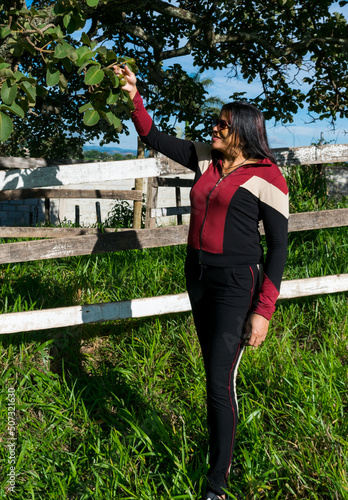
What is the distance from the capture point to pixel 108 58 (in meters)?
2.24

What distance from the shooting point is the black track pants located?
2.10 meters

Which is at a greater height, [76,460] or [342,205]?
[342,205]

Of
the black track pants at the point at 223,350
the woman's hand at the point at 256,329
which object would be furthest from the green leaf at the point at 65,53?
the woman's hand at the point at 256,329

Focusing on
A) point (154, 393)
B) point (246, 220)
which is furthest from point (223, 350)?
point (154, 393)

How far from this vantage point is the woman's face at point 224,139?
2.20m

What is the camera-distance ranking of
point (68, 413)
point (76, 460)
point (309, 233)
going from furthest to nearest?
1. point (309, 233)
2. point (68, 413)
3. point (76, 460)

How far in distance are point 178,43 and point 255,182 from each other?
21.4 ft

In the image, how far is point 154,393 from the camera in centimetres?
307

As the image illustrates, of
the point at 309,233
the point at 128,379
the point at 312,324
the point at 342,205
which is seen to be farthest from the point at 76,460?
the point at 342,205

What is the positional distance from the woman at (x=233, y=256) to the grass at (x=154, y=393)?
1.44 ft

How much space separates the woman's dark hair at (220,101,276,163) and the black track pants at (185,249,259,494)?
0.58 m

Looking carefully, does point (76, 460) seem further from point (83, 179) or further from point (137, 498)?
point (83, 179)

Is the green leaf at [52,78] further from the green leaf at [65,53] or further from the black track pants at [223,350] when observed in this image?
the black track pants at [223,350]

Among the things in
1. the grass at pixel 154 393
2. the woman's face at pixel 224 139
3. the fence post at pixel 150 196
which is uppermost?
the woman's face at pixel 224 139
